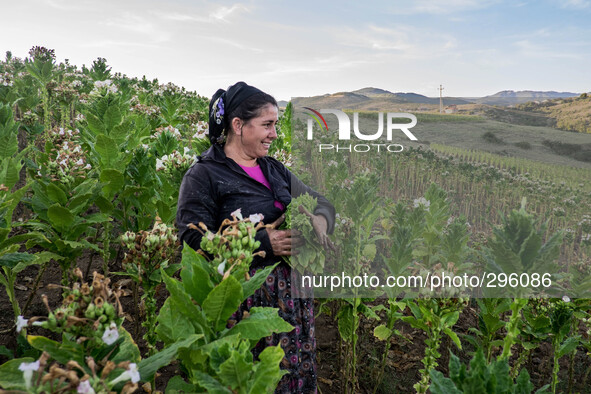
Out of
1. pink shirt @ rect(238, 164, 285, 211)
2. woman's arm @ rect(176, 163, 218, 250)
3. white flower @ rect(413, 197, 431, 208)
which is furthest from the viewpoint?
pink shirt @ rect(238, 164, 285, 211)

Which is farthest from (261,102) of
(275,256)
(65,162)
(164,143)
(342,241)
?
(164,143)

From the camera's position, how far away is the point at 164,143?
13.1ft

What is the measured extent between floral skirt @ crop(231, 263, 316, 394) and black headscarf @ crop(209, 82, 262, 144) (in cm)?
86

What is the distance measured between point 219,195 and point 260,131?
1.38 feet

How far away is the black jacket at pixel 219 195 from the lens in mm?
2285

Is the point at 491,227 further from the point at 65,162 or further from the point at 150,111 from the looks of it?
the point at 150,111

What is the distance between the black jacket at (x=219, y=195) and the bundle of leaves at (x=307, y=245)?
518 millimetres

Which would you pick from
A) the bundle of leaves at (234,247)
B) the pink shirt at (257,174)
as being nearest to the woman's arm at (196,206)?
the pink shirt at (257,174)

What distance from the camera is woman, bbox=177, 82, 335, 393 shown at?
7.64 ft

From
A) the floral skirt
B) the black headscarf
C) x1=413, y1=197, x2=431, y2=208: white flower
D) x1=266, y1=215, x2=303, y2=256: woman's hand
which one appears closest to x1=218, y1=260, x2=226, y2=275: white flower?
x1=413, y1=197, x2=431, y2=208: white flower

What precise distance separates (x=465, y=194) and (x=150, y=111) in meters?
6.83

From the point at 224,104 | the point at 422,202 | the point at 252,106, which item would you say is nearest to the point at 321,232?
the point at 422,202

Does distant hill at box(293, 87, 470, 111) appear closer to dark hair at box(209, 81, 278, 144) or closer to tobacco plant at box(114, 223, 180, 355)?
dark hair at box(209, 81, 278, 144)

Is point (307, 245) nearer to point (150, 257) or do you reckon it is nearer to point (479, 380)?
point (479, 380)
